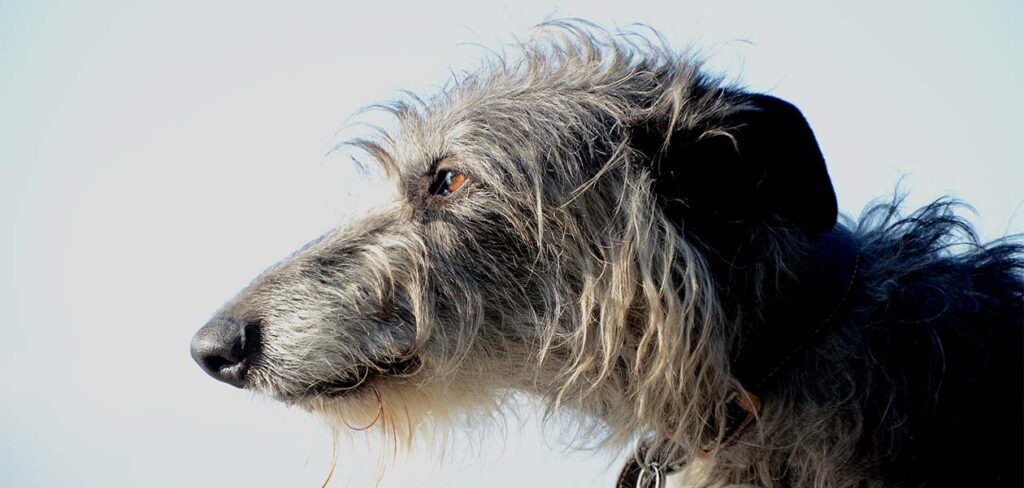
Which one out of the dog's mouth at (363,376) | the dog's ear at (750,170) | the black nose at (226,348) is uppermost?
the dog's ear at (750,170)

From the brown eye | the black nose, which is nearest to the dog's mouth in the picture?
the black nose

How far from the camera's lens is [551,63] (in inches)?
180

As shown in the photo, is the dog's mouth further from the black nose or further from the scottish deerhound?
the black nose

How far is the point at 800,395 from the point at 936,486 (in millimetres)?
517

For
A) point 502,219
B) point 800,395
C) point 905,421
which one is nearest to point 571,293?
point 502,219

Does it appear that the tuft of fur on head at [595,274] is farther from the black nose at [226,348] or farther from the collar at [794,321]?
the black nose at [226,348]

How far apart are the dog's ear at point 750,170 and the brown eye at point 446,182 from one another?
0.81 meters

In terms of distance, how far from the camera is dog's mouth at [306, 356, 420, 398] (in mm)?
3705

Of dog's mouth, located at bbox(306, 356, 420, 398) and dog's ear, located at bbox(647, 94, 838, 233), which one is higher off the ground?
dog's ear, located at bbox(647, 94, 838, 233)

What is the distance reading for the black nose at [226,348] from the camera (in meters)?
3.61

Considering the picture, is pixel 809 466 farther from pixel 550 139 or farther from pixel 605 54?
pixel 605 54

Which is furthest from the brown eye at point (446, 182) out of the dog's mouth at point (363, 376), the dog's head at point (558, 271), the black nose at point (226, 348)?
the black nose at point (226, 348)

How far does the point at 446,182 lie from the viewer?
4.05 meters

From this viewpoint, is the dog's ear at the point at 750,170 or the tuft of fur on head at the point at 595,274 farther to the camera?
the tuft of fur on head at the point at 595,274
